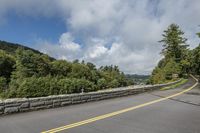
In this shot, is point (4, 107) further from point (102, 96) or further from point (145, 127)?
point (102, 96)

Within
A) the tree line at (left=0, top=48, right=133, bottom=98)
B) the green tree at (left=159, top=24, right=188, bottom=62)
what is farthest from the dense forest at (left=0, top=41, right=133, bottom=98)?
the green tree at (left=159, top=24, right=188, bottom=62)

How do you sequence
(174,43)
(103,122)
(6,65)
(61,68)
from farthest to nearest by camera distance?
1. (61,68)
2. (6,65)
3. (174,43)
4. (103,122)

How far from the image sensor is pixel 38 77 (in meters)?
70.6

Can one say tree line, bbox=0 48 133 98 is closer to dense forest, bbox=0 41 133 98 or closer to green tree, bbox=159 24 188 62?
dense forest, bbox=0 41 133 98

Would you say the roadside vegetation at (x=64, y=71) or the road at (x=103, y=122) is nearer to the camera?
the road at (x=103, y=122)

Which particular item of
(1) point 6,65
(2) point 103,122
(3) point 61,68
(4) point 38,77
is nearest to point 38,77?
(4) point 38,77

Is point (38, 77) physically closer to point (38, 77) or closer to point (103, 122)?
point (38, 77)

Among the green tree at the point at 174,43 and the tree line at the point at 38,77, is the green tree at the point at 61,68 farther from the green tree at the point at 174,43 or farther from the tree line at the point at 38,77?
the green tree at the point at 174,43

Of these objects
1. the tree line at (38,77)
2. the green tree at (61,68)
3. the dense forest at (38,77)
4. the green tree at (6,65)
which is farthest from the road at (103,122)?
the green tree at (6,65)

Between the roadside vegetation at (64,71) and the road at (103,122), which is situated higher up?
the roadside vegetation at (64,71)

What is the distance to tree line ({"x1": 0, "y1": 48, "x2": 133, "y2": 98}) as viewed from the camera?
56728 mm

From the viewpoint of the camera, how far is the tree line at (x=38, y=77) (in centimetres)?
5673

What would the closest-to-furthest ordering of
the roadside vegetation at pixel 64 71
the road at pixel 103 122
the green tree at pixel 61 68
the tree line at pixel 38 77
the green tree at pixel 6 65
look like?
the road at pixel 103 122
the roadside vegetation at pixel 64 71
the tree line at pixel 38 77
the green tree at pixel 6 65
the green tree at pixel 61 68

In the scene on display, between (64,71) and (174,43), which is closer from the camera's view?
(174,43)
